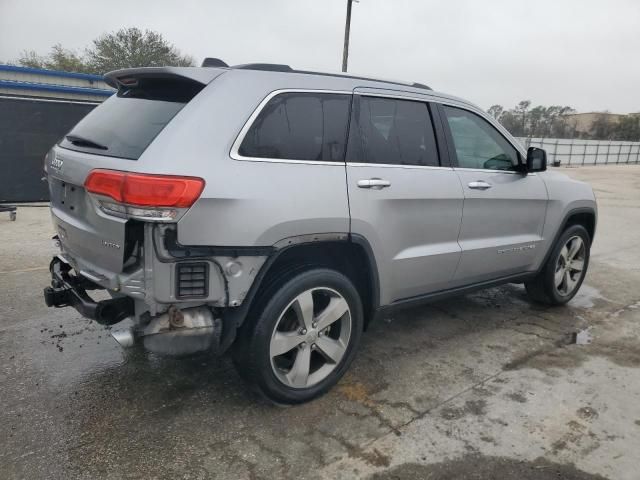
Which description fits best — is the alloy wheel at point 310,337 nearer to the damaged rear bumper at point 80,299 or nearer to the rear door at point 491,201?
the damaged rear bumper at point 80,299

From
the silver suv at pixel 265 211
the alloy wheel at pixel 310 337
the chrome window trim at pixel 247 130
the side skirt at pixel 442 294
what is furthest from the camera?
the side skirt at pixel 442 294

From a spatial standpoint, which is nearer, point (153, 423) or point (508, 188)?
point (153, 423)

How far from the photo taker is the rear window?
2520 mm

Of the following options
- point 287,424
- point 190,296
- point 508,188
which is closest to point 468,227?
point 508,188

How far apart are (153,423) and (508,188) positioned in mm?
3011

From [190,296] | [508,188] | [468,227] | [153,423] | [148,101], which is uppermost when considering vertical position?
[148,101]

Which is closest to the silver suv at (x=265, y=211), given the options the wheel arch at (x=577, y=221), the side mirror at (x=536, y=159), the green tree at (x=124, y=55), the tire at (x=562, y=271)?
the side mirror at (x=536, y=159)

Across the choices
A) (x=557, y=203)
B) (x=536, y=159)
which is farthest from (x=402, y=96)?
(x=557, y=203)

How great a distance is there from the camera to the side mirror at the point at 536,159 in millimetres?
4004

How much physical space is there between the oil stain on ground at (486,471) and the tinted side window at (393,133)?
1.70 meters

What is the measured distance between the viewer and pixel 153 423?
2738 millimetres

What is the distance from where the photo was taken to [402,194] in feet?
10.2

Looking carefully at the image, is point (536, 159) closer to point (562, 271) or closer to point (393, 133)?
point (562, 271)

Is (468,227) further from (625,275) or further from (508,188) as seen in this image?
(625,275)
